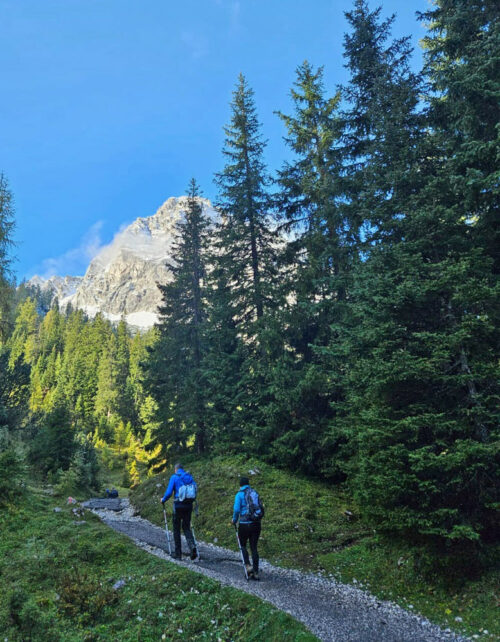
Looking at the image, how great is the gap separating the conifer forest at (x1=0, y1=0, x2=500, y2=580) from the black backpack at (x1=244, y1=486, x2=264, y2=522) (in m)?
2.38

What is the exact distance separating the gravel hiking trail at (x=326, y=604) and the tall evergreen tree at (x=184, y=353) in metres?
13.0

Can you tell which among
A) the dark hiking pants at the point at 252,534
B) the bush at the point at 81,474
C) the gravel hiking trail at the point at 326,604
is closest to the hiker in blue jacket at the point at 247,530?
the dark hiking pants at the point at 252,534

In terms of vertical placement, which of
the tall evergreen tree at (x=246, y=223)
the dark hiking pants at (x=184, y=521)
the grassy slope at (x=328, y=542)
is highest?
the tall evergreen tree at (x=246, y=223)

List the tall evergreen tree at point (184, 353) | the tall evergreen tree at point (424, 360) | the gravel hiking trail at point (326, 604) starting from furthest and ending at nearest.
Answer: the tall evergreen tree at point (184, 353)
the tall evergreen tree at point (424, 360)
the gravel hiking trail at point (326, 604)

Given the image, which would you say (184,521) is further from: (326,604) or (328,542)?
(328,542)

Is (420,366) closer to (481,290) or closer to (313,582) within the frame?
(481,290)

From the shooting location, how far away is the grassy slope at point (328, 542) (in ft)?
20.7

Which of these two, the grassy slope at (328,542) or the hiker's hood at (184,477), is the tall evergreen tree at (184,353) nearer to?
the grassy slope at (328,542)

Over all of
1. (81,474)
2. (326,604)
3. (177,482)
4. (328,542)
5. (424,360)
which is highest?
(424,360)

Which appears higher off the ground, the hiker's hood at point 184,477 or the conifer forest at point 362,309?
the conifer forest at point 362,309

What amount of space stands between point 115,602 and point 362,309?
8371 millimetres

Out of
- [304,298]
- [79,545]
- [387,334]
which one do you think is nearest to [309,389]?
[304,298]

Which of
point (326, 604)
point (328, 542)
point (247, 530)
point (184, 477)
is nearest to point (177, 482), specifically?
point (184, 477)

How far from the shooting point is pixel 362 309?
9031 millimetres
